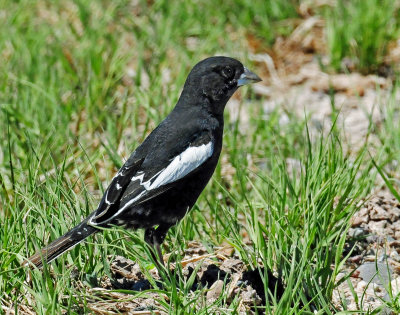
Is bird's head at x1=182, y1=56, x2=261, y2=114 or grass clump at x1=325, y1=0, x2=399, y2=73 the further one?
grass clump at x1=325, y1=0, x2=399, y2=73

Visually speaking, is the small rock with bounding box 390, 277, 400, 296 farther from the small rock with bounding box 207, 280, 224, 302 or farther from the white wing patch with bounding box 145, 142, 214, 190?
the white wing patch with bounding box 145, 142, 214, 190

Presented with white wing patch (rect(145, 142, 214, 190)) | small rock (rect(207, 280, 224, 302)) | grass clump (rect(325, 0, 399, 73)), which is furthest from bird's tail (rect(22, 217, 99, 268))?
grass clump (rect(325, 0, 399, 73))

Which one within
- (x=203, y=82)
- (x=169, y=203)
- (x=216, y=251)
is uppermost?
(x=203, y=82)

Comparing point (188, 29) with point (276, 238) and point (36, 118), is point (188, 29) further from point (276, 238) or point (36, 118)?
point (276, 238)

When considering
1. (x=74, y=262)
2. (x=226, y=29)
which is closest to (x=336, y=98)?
(x=226, y=29)

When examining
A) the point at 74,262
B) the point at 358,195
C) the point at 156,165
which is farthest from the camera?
the point at 358,195

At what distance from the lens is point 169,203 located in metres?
3.91

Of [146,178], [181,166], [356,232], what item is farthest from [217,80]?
[356,232]

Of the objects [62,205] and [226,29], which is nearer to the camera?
[62,205]

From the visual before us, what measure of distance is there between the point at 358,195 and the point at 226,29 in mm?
3617

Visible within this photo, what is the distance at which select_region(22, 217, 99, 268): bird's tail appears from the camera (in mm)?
3508

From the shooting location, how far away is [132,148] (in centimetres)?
485

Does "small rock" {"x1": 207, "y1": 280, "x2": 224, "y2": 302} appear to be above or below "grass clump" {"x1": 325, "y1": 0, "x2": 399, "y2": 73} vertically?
below

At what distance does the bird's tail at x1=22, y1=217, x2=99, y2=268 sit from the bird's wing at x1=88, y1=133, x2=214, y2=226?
0.41ft
